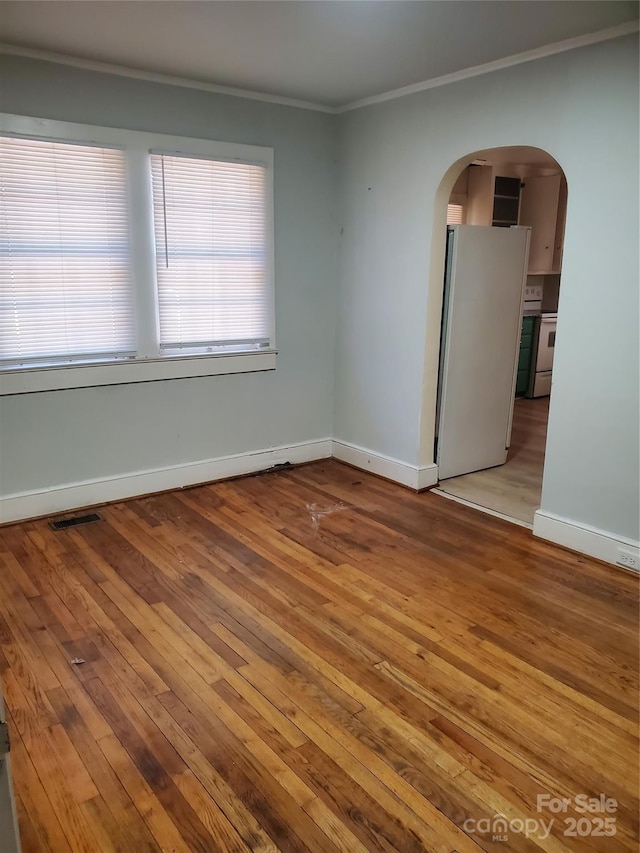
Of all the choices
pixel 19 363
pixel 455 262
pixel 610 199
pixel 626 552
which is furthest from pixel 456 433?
pixel 19 363

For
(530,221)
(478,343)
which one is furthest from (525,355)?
(478,343)

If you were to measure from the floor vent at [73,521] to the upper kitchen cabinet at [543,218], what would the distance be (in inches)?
227

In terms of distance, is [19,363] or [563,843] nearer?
[563,843]

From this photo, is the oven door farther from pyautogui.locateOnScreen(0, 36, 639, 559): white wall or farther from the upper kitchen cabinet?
pyautogui.locateOnScreen(0, 36, 639, 559): white wall

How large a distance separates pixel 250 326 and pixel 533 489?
2390mm

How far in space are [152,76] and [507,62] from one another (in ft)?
6.95

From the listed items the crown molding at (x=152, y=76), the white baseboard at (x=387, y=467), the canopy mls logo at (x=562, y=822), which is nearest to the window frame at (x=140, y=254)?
the crown molding at (x=152, y=76)

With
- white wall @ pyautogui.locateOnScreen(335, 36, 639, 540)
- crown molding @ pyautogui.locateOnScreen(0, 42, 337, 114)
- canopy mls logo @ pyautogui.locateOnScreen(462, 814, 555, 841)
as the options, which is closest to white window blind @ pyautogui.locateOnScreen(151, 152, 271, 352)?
crown molding @ pyautogui.locateOnScreen(0, 42, 337, 114)

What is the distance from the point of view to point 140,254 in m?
4.04

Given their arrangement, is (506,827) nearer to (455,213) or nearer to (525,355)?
(525,355)

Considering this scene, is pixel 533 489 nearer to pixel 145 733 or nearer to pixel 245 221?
pixel 245 221

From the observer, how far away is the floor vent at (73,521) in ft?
12.7

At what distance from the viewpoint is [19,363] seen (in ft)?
12.3

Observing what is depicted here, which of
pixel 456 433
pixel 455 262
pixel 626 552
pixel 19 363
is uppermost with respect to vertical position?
pixel 455 262
